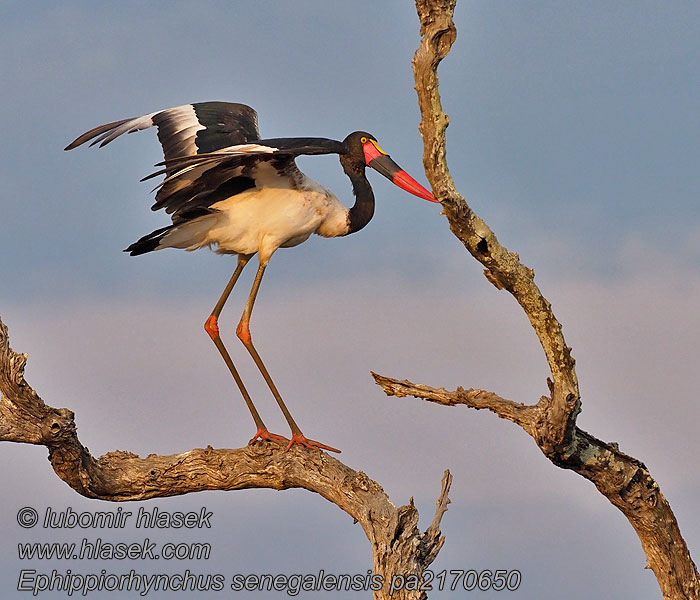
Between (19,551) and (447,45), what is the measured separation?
450 cm

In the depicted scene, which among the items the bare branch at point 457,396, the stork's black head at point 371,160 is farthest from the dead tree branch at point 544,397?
the stork's black head at point 371,160

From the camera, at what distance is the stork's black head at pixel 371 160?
8391 mm

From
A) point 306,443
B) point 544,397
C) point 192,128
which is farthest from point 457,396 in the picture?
point 192,128

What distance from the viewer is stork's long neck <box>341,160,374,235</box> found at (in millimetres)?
8938

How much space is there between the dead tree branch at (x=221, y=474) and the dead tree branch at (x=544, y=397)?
666mm

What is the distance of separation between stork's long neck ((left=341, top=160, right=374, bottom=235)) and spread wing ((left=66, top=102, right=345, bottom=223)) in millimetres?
648

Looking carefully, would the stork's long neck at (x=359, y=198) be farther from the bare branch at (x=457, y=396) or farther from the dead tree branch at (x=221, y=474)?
the dead tree branch at (x=221, y=474)

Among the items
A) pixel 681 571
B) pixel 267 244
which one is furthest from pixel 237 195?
pixel 681 571

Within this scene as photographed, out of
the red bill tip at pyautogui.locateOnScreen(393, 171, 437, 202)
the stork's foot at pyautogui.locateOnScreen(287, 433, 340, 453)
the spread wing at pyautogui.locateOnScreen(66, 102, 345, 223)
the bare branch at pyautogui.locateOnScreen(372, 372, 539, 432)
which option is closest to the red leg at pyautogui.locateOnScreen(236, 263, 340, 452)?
the stork's foot at pyautogui.locateOnScreen(287, 433, 340, 453)

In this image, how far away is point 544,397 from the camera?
23.6ft

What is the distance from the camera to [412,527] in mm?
7031

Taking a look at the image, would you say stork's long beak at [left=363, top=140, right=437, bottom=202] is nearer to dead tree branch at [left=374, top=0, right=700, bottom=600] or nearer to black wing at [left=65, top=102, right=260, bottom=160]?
black wing at [left=65, top=102, right=260, bottom=160]

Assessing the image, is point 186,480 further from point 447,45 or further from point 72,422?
point 447,45

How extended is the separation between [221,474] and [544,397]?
2.45 metres
